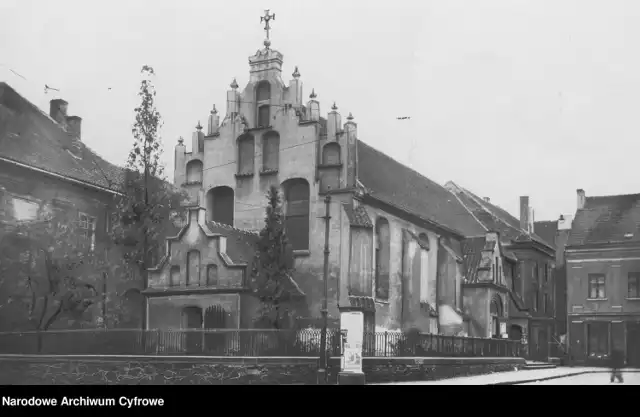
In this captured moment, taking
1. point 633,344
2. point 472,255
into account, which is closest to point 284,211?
point 633,344

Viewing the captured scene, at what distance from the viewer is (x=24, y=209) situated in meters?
24.7

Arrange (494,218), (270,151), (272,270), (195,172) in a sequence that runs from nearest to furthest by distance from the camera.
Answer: (272,270) < (270,151) < (195,172) < (494,218)

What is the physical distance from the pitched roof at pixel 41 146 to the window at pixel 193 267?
331 centimetres

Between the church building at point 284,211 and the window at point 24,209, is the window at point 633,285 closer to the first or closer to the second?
the church building at point 284,211

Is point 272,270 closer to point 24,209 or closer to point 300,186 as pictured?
point 300,186

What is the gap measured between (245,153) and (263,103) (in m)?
1.86

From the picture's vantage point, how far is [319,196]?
30.4 metres

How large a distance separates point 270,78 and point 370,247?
6657 mm

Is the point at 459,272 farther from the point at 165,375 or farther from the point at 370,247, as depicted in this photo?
the point at 165,375

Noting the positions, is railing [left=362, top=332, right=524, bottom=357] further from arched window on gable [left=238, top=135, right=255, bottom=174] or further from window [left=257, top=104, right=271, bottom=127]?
window [left=257, top=104, right=271, bottom=127]

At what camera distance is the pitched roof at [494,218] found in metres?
46.0

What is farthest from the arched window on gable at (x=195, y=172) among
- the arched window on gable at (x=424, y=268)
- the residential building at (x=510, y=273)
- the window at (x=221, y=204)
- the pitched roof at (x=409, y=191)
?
the residential building at (x=510, y=273)

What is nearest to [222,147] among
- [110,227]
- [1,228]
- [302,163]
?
[302,163]

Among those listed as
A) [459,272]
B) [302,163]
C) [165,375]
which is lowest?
[165,375]
